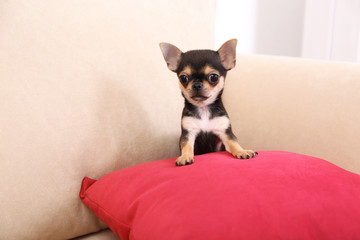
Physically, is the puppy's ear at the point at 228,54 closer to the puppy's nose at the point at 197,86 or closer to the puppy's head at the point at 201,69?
the puppy's head at the point at 201,69

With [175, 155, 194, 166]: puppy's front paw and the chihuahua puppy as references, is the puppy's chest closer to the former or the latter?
the chihuahua puppy

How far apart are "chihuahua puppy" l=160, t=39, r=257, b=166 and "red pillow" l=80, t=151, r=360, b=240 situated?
0.80ft

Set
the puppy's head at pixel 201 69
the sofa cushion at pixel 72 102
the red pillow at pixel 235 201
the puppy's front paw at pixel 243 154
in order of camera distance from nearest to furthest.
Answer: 1. the red pillow at pixel 235 201
2. the sofa cushion at pixel 72 102
3. the puppy's front paw at pixel 243 154
4. the puppy's head at pixel 201 69

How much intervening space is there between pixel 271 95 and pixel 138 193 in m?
0.75

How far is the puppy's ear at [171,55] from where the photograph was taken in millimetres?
1089

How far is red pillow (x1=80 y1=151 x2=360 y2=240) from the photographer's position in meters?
0.57

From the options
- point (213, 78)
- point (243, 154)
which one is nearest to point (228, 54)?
point (213, 78)

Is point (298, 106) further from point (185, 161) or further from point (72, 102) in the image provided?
point (72, 102)

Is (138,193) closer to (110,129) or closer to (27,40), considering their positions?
(110,129)

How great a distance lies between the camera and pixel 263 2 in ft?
7.63

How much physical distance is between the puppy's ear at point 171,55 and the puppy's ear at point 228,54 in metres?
0.16

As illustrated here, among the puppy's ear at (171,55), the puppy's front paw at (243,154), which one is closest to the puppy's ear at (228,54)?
the puppy's ear at (171,55)

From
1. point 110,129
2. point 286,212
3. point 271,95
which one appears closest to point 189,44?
point 271,95

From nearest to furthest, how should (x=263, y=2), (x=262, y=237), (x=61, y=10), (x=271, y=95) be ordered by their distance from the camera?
(x=262, y=237), (x=61, y=10), (x=271, y=95), (x=263, y=2)
